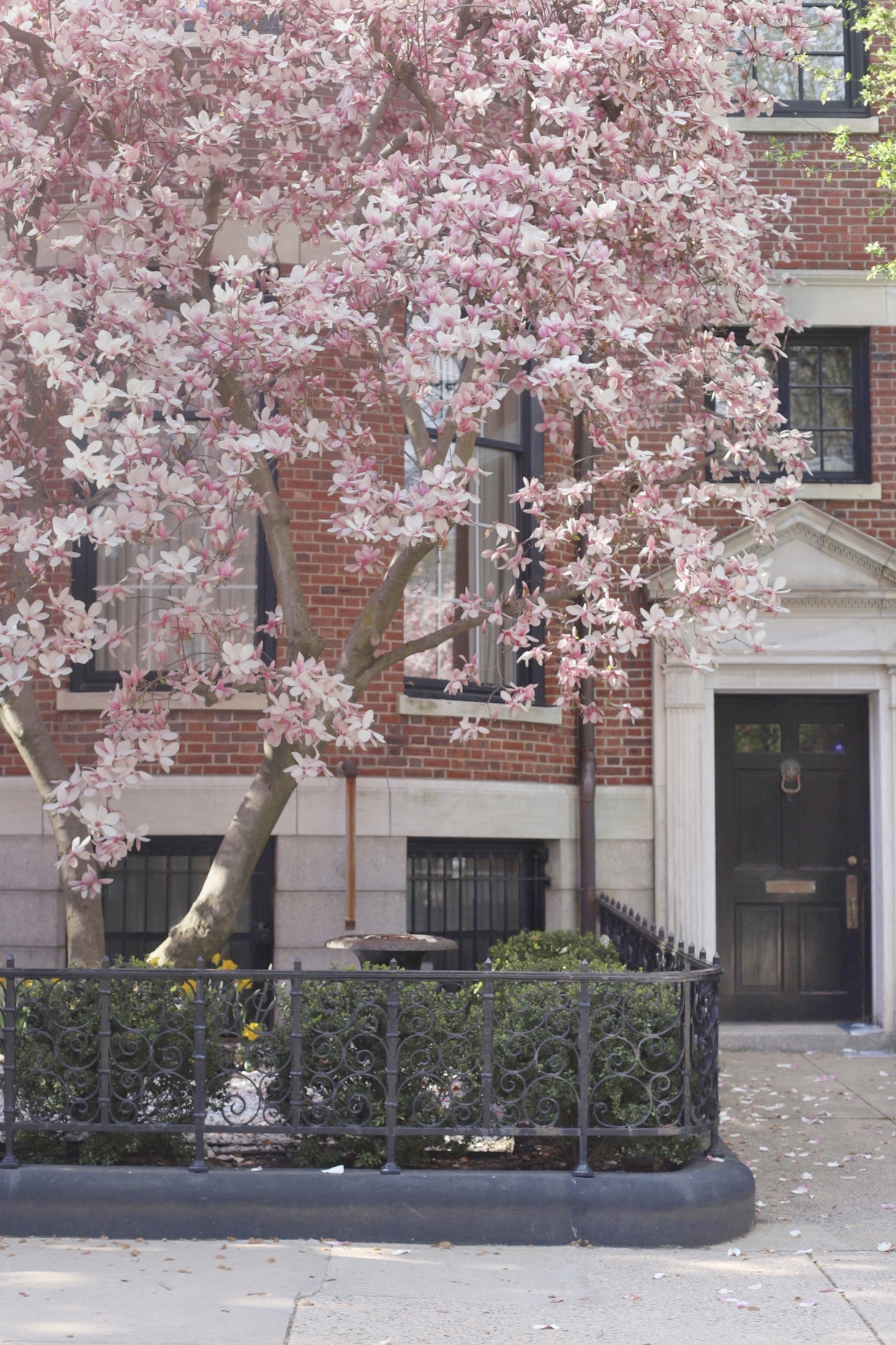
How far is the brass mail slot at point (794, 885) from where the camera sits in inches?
460

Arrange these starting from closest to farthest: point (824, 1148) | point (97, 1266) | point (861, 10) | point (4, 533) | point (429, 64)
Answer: point (97, 1266) < point (4, 533) < point (429, 64) < point (824, 1148) < point (861, 10)

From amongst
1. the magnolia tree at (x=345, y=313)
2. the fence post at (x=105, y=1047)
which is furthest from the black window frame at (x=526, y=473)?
the fence post at (x=105, y=1047)

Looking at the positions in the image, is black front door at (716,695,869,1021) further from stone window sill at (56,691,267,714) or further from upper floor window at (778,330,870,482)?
stone window sill at (56,691,267,714)

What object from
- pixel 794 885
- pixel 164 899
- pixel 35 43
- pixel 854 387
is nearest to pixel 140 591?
pixel 164 899

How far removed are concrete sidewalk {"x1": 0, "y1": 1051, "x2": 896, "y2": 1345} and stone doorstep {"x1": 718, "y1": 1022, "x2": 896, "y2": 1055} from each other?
14.0 feet

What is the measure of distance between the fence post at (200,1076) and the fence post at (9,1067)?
801mm

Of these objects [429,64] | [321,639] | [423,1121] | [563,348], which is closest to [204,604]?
[321,639]

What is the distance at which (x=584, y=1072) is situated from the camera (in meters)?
6.51

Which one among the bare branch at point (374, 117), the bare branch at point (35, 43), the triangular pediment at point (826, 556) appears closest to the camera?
the bare branch at point (35, 43)

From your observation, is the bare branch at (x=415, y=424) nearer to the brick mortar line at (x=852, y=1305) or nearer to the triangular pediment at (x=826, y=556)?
the brick mortar line at (x=852, y=1305)

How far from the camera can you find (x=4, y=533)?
6.34 meters

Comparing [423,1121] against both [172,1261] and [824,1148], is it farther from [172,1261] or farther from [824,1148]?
[824,1148]

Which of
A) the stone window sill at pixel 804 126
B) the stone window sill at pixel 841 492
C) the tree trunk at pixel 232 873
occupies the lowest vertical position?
the tree trunk at pixel 232 873

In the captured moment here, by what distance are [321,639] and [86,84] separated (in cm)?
291
